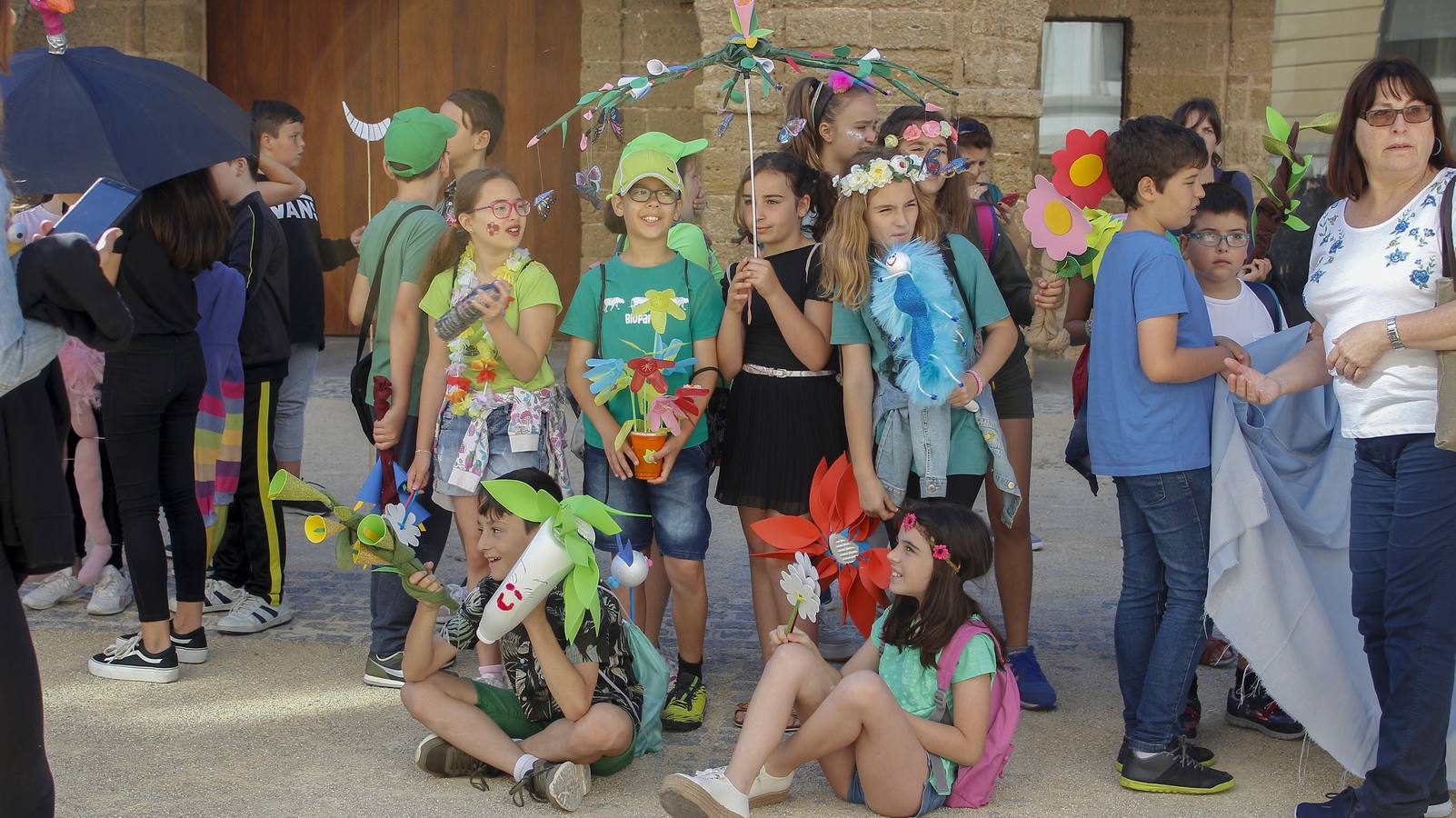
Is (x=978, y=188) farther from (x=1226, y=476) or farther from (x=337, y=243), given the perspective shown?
(x=337, y=243)

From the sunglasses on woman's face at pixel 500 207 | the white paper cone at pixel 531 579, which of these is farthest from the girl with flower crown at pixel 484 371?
the white paper cone at pixel 531 579

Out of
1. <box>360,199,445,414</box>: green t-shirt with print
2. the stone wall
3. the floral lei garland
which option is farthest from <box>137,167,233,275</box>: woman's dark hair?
the stone wall

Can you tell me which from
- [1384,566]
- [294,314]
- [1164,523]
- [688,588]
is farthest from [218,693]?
[1384,566]

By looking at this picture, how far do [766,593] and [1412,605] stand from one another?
1809mm

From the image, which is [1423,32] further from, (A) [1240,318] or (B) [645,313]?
(B) [645,313]

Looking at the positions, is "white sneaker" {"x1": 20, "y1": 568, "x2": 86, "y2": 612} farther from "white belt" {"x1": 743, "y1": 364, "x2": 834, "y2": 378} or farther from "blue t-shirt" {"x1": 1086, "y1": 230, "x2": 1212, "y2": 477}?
"blue t-shirt" {"x1": 1086, "y1": 230, "x2": 1212, "y2": 477}

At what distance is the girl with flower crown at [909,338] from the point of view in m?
4.05

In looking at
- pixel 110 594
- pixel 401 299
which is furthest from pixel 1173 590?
pixel 110 594

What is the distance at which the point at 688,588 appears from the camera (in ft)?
14.3

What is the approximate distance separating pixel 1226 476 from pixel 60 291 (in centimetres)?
279

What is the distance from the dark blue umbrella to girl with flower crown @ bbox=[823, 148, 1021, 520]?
1957mm

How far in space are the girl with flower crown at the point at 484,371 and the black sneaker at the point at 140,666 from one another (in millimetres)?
1003

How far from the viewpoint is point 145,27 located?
33.4ft

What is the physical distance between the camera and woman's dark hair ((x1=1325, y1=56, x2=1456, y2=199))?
3.41 metres
